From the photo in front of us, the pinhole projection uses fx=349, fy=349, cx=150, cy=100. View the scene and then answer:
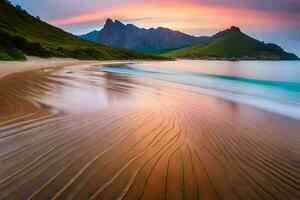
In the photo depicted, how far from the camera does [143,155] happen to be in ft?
20.8

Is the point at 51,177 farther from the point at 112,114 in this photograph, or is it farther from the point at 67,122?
the point at 112,114

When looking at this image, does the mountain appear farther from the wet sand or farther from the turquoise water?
the wet sand

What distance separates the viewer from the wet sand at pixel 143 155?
4.75 m

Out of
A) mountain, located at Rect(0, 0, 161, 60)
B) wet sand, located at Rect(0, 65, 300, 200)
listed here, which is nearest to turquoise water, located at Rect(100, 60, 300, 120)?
wet sand, located at Rect(0, 65, 300, 200)

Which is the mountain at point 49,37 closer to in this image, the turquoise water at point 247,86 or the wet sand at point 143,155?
the turquoise water at point 247,86

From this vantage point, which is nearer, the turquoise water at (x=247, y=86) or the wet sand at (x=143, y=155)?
the wet sand at (x=143, y=155)

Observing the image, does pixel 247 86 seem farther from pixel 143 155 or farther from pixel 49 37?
pixel 49 37

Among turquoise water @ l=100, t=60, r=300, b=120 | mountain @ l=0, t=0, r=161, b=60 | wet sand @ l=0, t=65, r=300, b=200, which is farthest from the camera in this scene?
mountain @ l=0, t=0, r=161, b=60

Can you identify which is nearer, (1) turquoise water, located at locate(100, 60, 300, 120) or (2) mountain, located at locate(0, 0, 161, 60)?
(1) turquoise water, located at locate(100, 60, 300, 120)

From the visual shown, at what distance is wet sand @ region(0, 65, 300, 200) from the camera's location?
475 centimetres

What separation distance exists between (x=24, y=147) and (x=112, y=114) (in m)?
4.26

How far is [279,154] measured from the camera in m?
6.84

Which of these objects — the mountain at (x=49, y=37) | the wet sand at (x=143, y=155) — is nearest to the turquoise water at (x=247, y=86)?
the wet sand at (x=143, y=155)

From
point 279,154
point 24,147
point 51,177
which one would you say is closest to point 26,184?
point 51,177
